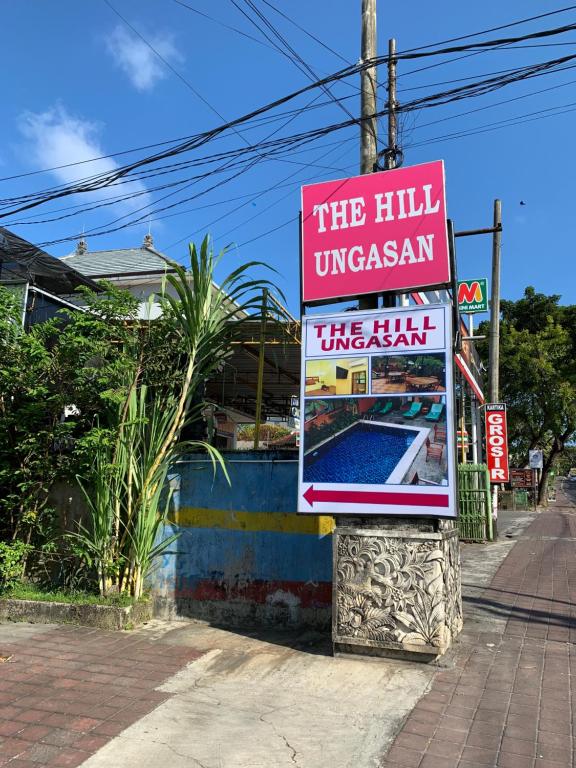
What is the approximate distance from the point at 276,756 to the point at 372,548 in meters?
2.06

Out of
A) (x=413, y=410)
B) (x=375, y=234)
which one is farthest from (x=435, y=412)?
(x=375, y=234)

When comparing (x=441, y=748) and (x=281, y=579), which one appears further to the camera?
(x=281, y=579)

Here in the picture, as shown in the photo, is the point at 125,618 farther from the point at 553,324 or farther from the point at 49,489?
the point at 553,324

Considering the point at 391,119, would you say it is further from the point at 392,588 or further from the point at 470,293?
the point at 470,293

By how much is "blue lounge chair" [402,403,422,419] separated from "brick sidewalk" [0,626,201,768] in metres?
2.93

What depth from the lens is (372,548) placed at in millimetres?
5148

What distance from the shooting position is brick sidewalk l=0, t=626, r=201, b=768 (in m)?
3.54

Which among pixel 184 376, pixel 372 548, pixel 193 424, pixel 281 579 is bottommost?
pixel 281 579

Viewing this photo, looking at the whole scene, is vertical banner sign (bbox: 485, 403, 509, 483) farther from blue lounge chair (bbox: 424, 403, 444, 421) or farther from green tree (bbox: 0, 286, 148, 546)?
green tree (bbox: 0, 286, 148, 546)

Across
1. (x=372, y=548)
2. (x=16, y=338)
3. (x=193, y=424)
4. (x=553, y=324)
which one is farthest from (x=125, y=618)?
(x=553, y=324)

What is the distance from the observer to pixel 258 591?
20.4 ft

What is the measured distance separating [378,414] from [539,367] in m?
28.0

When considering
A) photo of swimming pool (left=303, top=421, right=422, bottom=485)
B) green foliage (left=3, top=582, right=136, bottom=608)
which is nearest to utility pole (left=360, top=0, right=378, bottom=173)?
photo of swimming pool (left=303, top=421, right=422, bottom=485)

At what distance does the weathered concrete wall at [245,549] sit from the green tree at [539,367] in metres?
27.5
